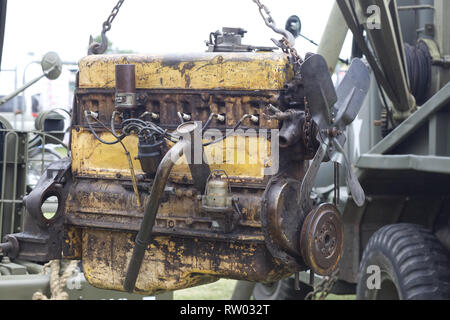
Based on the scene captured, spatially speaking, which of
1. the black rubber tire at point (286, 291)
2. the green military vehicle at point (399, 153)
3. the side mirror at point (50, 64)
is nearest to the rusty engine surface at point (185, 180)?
the green military vehicle at point (399, 153)

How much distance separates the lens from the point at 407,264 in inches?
184

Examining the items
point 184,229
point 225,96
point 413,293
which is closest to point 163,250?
point 184,229

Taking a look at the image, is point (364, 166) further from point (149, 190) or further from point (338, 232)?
point (149, 190)

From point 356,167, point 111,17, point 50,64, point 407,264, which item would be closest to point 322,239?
point 111,17

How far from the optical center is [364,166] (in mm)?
5027

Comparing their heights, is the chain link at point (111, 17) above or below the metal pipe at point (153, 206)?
above

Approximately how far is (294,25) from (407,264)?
172 centimetres

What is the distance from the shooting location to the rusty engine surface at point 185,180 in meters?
2.96

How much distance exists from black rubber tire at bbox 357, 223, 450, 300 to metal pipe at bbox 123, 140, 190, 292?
2133 millimetres

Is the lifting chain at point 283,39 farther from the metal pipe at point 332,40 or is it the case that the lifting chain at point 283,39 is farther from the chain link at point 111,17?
the metal pipe at point 332,40

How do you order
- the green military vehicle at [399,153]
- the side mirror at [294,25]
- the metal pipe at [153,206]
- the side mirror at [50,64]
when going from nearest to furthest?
1. the metal pipe at [153,206]
2. the green military vehicle at [399,153]
3. the side mirror at [294,25]
4. the side mirror at [50,64]

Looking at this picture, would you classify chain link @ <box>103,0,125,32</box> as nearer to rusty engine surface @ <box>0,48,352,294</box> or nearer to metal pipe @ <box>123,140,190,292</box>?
rusty engine surface @ <box>0,48,352,294</box>

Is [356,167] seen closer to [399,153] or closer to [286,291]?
[399,153]

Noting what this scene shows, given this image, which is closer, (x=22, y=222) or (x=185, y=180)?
(x=185, y=180)
